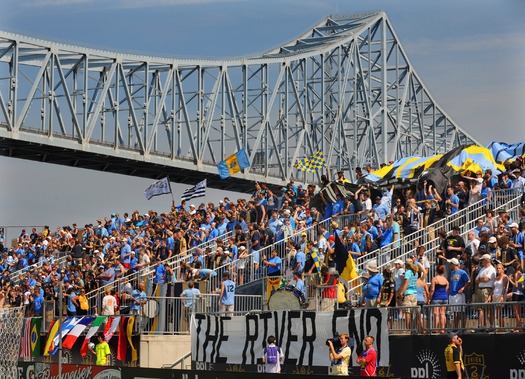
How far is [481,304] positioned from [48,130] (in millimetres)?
42942

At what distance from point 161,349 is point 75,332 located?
3.01 meters

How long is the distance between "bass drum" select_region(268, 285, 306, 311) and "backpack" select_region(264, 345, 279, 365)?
74.7 inches

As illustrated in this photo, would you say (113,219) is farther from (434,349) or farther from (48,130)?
(434,349)

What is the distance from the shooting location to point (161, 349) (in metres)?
26.2

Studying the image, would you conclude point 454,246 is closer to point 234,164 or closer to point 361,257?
point 361,257

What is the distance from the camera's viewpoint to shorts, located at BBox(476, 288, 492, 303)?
20188 mm

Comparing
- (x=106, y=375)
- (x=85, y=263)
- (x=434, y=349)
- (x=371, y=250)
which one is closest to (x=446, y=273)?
(x=434, y=349)

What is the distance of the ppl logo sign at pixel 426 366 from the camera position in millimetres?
20078

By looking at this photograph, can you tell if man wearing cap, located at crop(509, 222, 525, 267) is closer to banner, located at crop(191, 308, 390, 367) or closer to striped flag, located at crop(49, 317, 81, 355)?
banner, located at crop(191, 308, 390, 367)

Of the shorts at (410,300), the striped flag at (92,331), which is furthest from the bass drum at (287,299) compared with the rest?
the striped flag at (92,331)

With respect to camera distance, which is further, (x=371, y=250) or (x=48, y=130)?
(x=48, y=130)

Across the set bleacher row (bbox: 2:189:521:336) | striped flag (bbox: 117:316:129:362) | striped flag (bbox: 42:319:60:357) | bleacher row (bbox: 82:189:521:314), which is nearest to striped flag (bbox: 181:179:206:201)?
bleacher row (bbox: 2:189:521:336)

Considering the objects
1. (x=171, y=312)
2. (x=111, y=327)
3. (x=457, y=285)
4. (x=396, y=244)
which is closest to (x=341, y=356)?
(x=457, y=285)

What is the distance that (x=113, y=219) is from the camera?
141 feet
